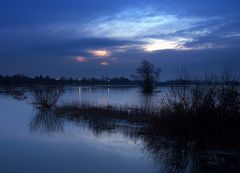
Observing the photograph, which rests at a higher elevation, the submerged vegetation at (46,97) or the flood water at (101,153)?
the submerged vegetation at (46,97)

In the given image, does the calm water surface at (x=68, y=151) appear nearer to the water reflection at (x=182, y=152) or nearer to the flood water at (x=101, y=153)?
the flood water at (x=101, y=153)

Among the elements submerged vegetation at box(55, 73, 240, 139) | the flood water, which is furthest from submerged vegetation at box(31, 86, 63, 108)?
submerged vegetation at box(55, 73, 240, 139)

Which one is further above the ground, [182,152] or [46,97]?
[46,97]

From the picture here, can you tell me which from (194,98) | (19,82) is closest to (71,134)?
(194,98)

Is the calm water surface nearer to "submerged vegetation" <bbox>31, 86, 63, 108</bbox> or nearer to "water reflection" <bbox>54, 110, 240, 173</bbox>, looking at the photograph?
"water reflection" <bbox>54, 110, 240, 173</bbox>

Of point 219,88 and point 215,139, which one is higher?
point 219,88

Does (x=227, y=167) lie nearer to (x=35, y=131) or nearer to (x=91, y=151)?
(x=91, y=151)

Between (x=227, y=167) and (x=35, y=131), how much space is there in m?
11.2

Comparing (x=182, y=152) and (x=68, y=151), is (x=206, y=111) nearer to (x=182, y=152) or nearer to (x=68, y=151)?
(x=182, y=152)

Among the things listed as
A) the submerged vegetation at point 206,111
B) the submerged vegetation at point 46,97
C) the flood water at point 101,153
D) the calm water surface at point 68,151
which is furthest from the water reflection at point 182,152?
the submerged vegetation at point 46,97

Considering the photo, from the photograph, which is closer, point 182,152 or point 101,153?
point 182,152

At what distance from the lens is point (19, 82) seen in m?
166

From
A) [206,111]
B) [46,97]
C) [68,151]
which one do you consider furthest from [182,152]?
[46,97]

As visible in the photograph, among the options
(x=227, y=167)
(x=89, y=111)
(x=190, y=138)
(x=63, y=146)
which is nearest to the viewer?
(x=227, y=167)
